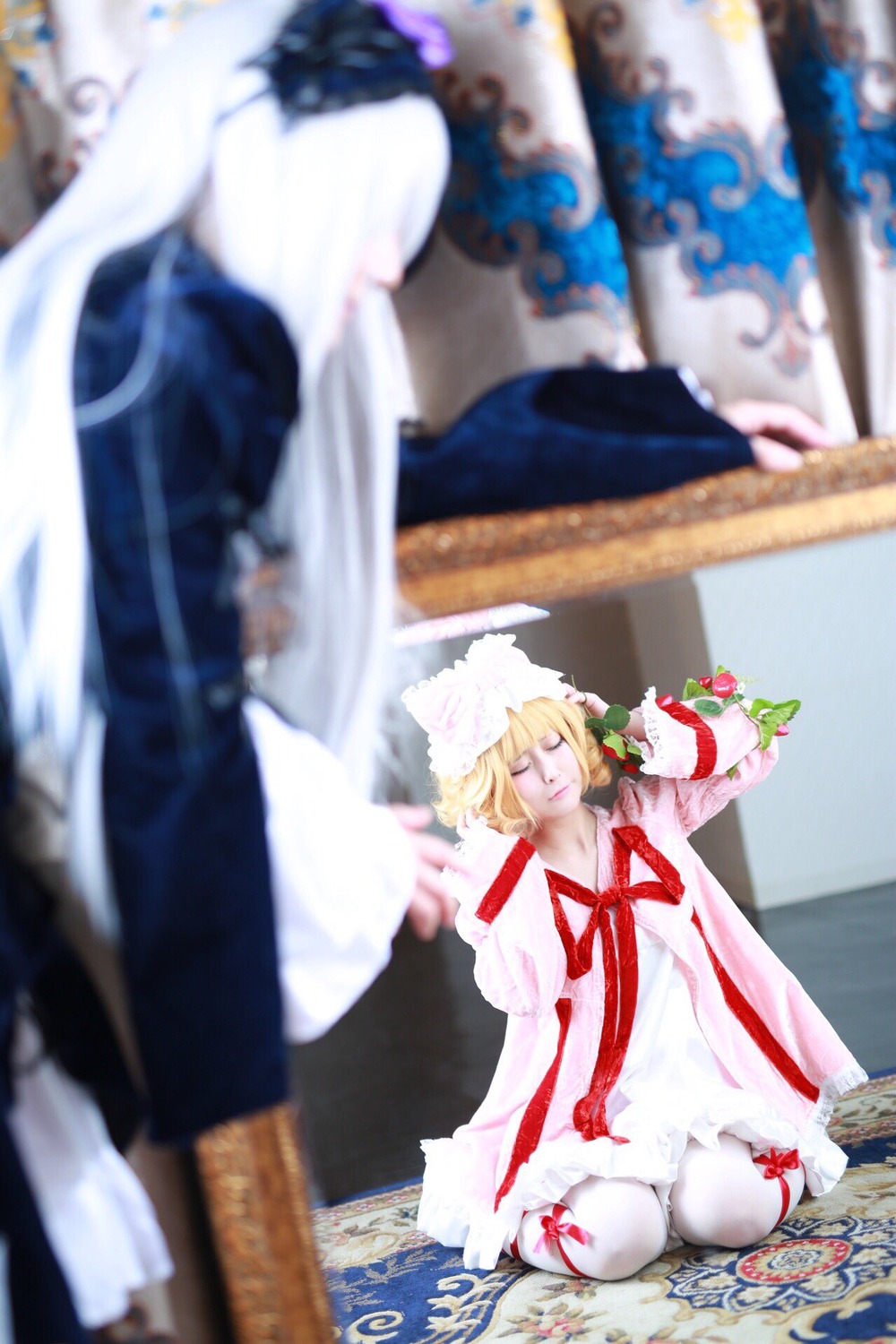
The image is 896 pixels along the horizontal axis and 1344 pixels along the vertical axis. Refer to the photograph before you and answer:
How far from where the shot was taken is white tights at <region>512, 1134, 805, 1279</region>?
4.90 ft

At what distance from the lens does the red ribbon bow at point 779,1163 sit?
1.52 m

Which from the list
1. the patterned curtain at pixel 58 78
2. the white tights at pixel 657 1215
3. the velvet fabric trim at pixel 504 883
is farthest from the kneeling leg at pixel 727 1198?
the patterned curtain at pixel 58 78

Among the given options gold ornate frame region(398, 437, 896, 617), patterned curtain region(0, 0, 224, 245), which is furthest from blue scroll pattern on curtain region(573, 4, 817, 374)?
patterned curtain region(0, 0, 224, 245)

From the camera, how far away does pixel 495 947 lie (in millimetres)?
1592

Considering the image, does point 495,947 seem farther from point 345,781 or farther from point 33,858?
point 33,858

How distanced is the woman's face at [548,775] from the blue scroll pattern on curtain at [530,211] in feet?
2.24

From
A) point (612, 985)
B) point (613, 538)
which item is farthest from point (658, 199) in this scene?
point (612, 985)

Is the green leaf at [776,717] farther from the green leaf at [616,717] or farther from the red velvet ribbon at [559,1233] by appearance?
the red velvet ribbon at [559,1233]

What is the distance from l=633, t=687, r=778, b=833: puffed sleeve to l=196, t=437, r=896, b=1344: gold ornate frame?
41 cm

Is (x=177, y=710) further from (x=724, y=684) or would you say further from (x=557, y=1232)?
(x=557, y=1232)

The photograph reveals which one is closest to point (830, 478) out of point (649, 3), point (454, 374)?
point (454, 374)

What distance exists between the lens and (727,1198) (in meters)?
1.49

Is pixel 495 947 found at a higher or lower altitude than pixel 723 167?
lower

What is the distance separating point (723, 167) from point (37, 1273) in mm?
1049
